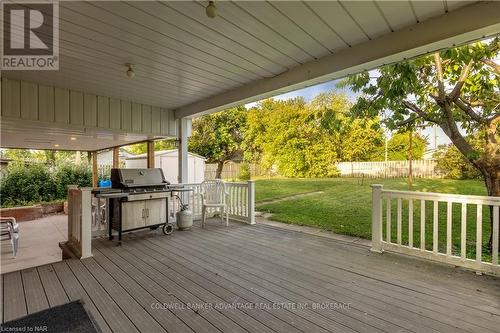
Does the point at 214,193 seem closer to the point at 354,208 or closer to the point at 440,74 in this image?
the point at 354,208

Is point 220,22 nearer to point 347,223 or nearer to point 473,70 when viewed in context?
point 473,70

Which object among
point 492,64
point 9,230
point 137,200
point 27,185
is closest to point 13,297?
point 137,200

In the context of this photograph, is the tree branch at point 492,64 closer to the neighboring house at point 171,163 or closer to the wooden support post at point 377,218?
the wooden support post at point 377,218

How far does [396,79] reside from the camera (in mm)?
3371

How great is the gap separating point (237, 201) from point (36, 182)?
8.95 metres

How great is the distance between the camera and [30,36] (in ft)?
7.77

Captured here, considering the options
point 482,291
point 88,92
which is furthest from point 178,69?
point 482,291

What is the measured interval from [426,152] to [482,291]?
770 cm

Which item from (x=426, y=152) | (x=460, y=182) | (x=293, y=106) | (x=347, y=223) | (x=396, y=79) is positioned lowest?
(x=347, y=223)

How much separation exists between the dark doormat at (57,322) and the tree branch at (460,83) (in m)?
4.99

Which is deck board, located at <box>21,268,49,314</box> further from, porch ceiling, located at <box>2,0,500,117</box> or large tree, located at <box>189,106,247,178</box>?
large tree, located at <box>189,106,247,178</box>

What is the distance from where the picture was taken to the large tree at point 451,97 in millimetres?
3326

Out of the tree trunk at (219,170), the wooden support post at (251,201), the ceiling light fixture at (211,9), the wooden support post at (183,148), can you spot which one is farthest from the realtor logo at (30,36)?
the tree trunk at (219,170)

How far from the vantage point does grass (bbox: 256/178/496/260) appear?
4.71 meters
